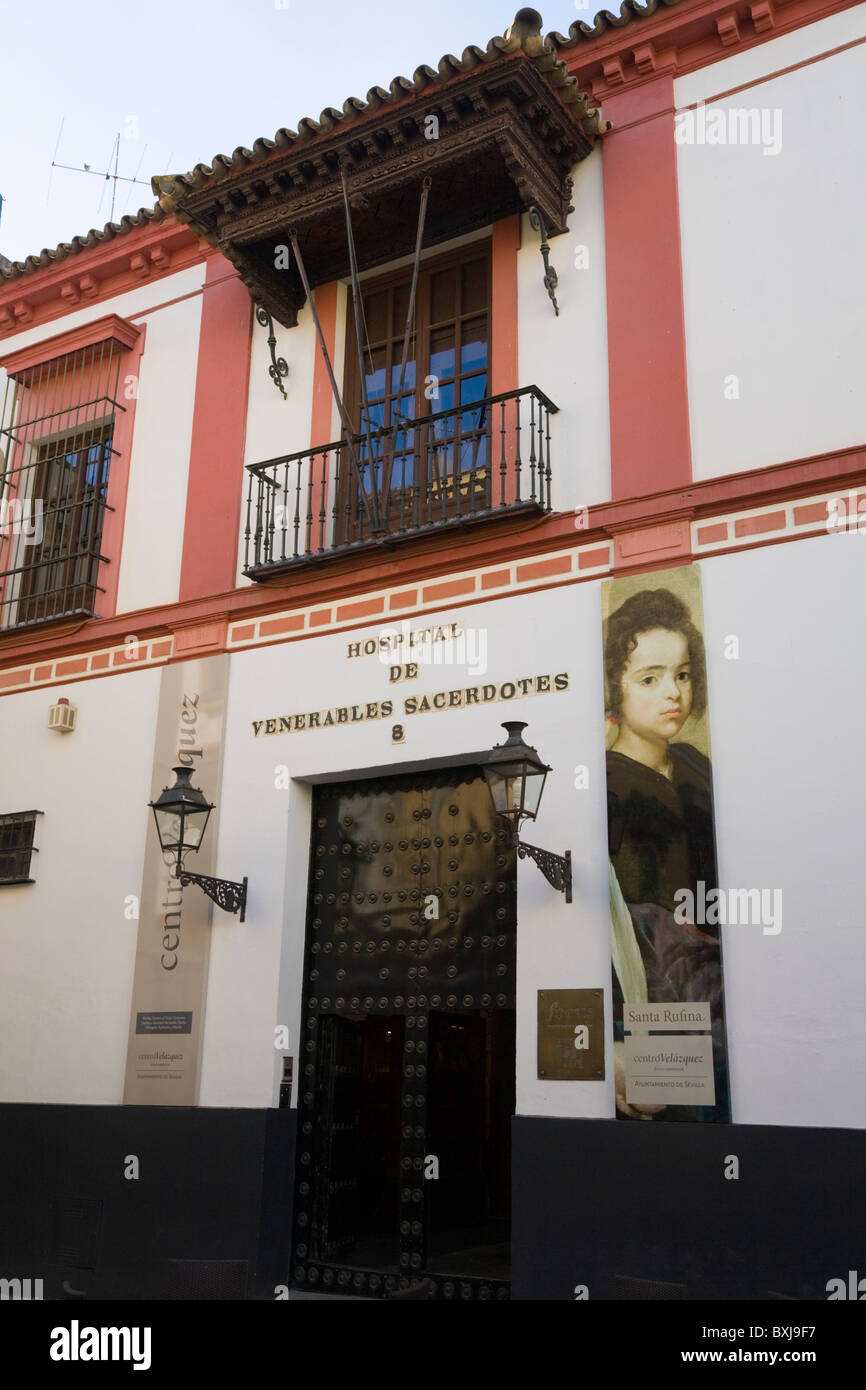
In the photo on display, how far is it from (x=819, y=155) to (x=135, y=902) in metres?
5.93

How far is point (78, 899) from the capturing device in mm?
8406

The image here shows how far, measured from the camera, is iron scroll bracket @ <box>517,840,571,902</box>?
6.46 metres

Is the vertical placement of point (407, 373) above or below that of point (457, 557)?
above

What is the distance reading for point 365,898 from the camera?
7543 millimetres

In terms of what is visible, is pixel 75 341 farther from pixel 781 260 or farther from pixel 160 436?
pixel 781 260

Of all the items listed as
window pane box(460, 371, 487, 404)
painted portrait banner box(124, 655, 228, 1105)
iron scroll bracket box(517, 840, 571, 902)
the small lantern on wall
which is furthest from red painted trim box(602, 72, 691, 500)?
the small lantern on wall

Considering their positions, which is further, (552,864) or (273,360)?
(273,360)

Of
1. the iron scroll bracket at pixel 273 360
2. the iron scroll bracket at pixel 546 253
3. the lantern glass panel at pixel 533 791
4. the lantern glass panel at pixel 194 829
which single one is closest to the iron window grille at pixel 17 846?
the lantern glass panel at pixel 194 829

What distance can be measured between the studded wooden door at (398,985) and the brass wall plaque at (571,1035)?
43 cm

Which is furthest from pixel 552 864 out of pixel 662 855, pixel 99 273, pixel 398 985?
pixel 99 273

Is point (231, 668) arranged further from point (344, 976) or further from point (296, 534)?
point (344, 976)

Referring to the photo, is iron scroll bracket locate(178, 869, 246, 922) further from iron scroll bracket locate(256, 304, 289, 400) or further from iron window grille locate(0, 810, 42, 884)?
iron scroll bracket locate(256, 304, 289, 400)

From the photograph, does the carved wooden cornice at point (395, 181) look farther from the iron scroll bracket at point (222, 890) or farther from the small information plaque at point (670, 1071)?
the small information plaque at point (670, 1071)

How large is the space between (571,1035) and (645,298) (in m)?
4.09
